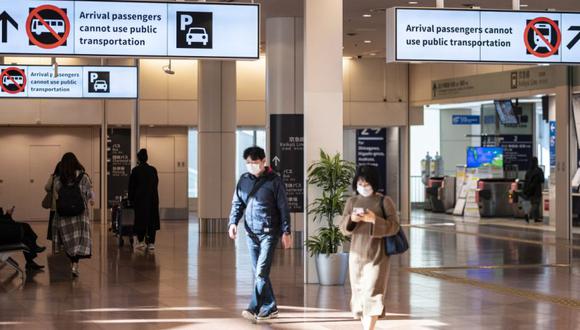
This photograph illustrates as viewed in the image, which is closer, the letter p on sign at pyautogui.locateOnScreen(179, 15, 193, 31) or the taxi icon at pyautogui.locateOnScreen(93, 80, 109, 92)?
the letter p on sign at pyautogui.locateOnScreen(179, 15, 193, 31)

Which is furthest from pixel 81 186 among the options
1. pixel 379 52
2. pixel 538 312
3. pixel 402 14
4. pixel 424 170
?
pixel 424 170

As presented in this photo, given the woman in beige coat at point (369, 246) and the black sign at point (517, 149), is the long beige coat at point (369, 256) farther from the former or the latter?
the black sign at point (517, 149)

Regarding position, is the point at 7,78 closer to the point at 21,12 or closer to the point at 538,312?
the point at 21,12

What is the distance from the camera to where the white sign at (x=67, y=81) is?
59.0 feet

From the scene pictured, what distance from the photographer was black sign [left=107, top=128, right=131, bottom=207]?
27000mm

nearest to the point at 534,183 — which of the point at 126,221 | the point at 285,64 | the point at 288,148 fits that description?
the point at 288,148

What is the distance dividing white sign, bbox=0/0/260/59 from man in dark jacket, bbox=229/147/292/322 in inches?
67.3

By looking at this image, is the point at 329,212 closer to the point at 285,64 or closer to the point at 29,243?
the point at 29,243

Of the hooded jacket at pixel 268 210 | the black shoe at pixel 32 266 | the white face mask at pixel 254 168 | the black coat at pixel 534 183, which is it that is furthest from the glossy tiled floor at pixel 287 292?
the black coat at pixel 534 183

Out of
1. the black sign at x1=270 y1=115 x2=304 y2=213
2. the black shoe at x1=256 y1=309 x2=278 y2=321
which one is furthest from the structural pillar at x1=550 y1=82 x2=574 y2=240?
the black shoe at x1=256 y1=309 x2=278 y2=321

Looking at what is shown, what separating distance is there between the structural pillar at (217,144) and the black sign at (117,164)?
4.38 metres

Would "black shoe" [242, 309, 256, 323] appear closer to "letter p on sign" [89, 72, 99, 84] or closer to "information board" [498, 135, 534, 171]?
"letter p on sign" [89, 72, 99, 84]

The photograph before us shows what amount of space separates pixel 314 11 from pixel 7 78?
8089 millimetres

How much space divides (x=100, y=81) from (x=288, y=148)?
3633 millimetres
